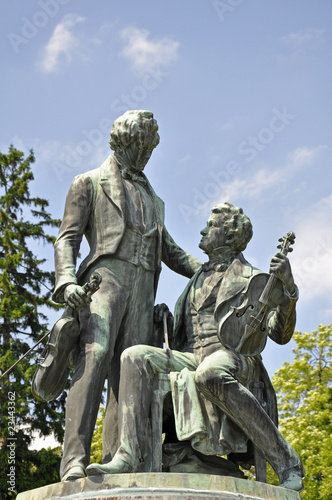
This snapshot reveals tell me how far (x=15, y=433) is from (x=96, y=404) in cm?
1437

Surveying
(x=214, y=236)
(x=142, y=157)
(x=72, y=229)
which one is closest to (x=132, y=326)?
(x=72, y=229)

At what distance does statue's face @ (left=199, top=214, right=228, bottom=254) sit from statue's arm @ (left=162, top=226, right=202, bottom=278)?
384 millimetres

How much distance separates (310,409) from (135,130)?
1349 cm

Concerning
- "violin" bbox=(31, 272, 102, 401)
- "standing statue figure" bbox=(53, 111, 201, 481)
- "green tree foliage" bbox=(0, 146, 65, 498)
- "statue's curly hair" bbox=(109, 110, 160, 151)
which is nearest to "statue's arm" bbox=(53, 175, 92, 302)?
"standing statue figure" bbox=(53, 111, 201, 481)

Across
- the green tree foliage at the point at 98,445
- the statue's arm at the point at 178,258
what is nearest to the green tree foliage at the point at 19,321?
the green tree foliage at the point at 98,445

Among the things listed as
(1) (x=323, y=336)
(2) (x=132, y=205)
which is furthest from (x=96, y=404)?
(1) (x=323, y=336)

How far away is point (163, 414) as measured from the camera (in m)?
6.62

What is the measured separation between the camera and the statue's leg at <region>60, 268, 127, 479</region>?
6117mm

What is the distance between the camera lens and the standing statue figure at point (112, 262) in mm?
6422

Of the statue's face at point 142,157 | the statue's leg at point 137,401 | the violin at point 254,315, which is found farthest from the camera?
the statue's face at point 142,157

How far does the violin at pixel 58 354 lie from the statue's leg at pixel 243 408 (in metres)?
1.10

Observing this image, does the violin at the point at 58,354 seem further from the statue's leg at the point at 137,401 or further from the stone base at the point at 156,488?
the stone base at the point at 156,488

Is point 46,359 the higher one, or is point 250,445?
point 46,359

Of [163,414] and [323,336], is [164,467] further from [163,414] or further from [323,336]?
[323,336]
